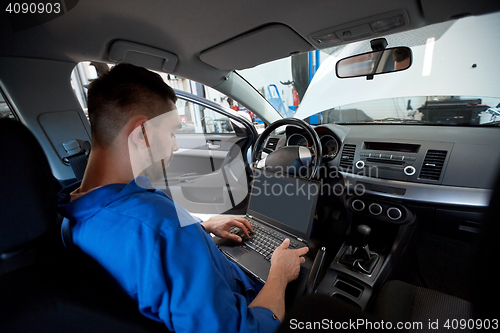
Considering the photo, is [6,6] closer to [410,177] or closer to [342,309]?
[342,309]

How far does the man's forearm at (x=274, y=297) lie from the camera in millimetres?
928

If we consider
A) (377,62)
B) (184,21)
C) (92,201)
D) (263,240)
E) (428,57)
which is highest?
(184,21)

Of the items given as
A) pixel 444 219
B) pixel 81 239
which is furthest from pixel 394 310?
pixel 81 239

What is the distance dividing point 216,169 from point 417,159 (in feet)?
6.33

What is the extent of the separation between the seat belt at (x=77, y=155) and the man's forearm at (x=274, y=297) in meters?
1.77

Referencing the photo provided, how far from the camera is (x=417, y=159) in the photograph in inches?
63.9

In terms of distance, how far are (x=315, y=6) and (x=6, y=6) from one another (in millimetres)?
1630

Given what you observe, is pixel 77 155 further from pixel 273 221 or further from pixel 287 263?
pixel 287 263

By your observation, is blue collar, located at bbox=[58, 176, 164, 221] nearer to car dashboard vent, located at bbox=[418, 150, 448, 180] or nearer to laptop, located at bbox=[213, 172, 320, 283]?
laptop, located at bbox=[213, 172, 320, 283]

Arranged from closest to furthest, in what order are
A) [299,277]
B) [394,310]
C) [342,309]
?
1. [342,309]
2. [394,310]
3. [299,277]

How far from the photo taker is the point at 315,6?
1.28 metres

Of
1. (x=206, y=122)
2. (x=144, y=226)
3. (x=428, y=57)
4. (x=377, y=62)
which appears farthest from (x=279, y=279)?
(x=428, y=57)

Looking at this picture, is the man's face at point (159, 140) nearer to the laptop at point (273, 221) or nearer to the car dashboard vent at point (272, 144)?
the laptop at point (273, 221)

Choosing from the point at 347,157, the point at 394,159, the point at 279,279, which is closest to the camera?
the point at 279,279
